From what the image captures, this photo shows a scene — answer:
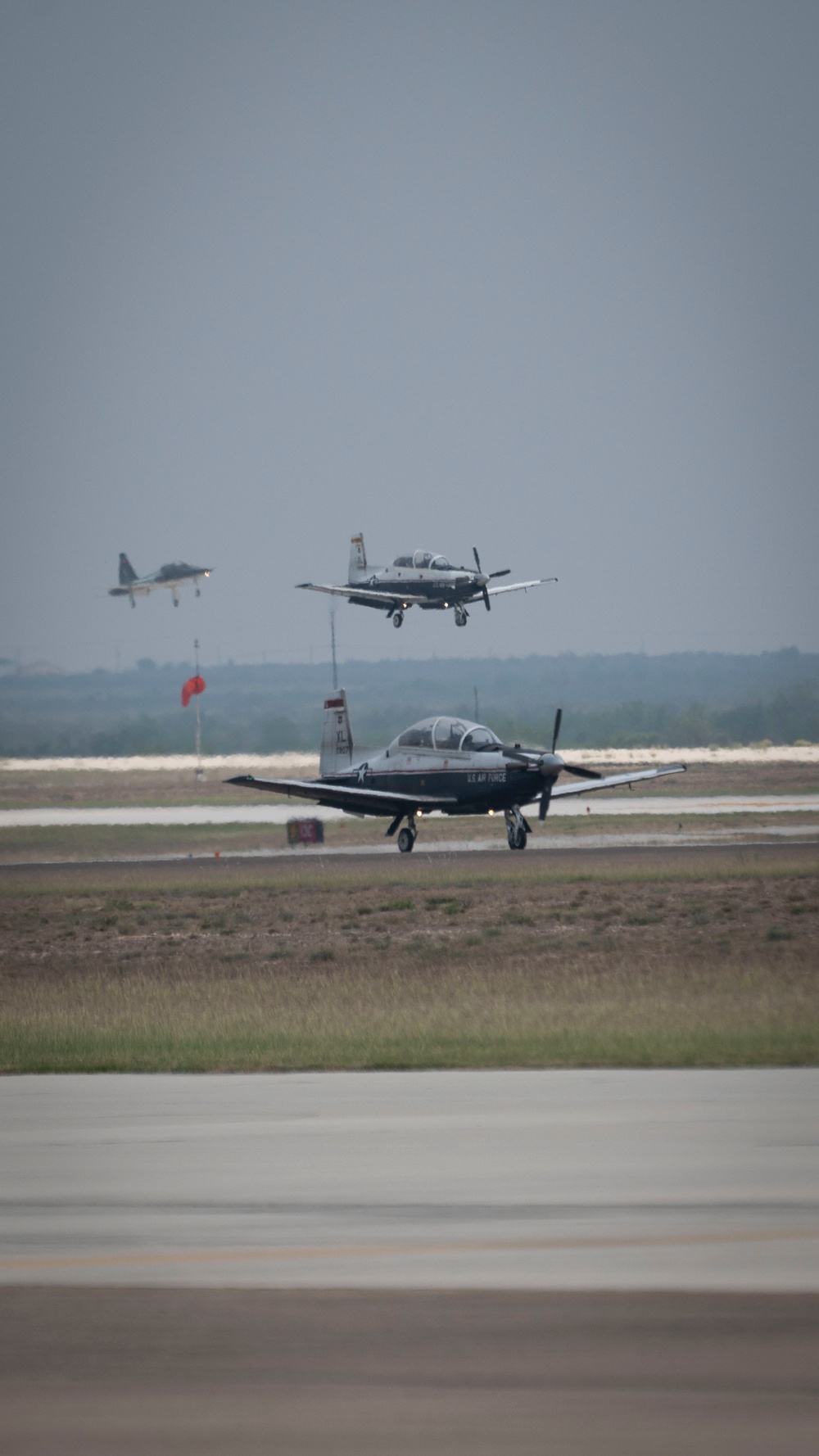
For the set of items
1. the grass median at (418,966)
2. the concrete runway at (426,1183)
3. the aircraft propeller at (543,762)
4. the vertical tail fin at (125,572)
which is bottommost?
the grass median at (418,966)

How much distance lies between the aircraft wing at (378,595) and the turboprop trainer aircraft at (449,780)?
25.8 metres

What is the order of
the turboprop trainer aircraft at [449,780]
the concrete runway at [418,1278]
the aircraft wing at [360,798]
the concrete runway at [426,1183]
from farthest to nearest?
the aircraft wing at [360,798] → the turboprop trainer aircraft at [449,780] → the concrete runway at [426,1183] → the concrete runway at [418,1278]

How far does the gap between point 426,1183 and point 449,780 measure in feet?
97.5

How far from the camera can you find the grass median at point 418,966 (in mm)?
11477

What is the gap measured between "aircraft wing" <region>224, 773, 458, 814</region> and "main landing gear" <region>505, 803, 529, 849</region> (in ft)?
4.58

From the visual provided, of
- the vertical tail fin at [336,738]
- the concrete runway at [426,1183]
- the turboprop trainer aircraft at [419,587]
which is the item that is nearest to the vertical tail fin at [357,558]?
the turboprop trainer aircraft at [419,587]

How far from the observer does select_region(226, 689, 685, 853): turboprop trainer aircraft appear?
3591 cm

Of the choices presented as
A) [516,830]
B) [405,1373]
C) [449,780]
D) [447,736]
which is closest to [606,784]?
[516,830]

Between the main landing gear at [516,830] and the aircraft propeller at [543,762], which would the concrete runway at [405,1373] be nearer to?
the aircraft propeller at [543,762]

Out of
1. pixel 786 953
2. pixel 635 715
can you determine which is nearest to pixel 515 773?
pixel 786 953

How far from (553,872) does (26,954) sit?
455 inches

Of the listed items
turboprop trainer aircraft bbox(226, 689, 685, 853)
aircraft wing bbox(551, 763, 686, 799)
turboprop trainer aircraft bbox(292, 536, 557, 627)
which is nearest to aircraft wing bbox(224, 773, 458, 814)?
turboprop trainer aircraft bbox(226, 689, 685, 853)

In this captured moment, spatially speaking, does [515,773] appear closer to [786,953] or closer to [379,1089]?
[786,953]

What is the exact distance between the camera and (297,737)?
99438 millimetres
